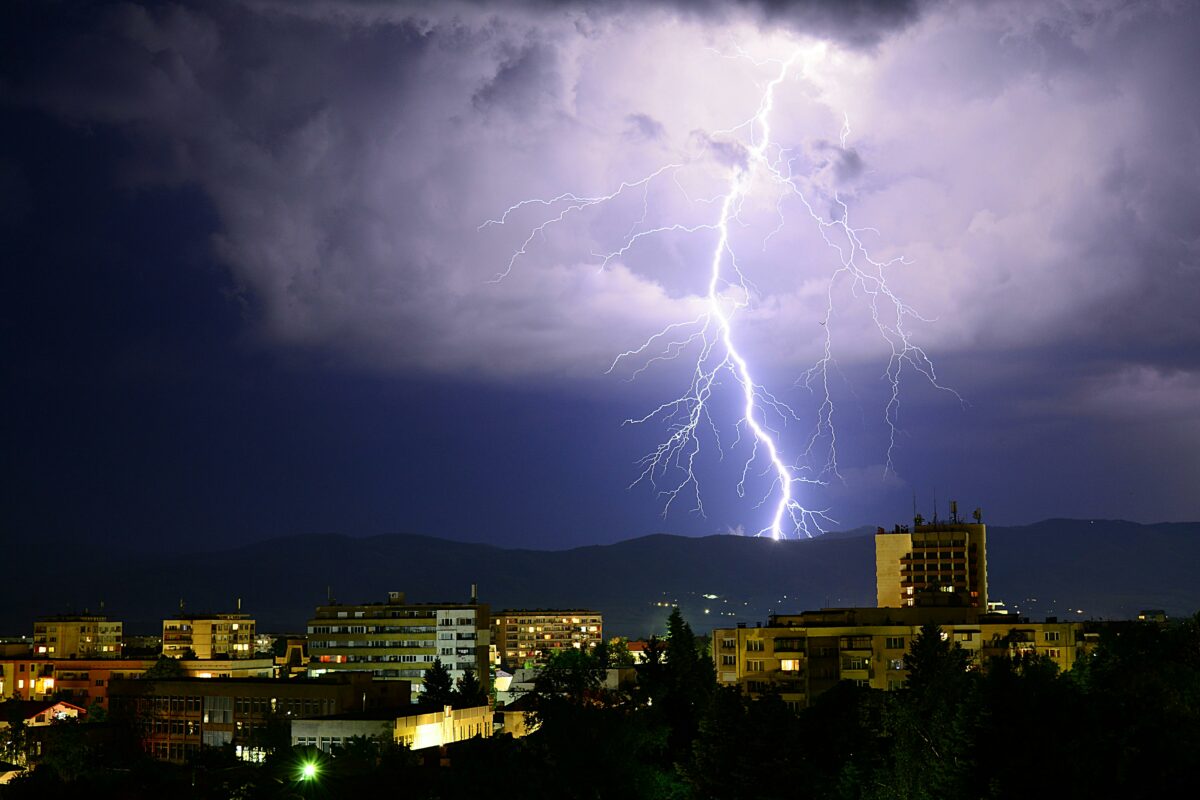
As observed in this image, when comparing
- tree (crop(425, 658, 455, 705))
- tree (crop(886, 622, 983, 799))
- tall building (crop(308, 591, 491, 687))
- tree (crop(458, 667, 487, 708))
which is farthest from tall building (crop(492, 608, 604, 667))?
tree (crop(886, 622, 983, 799))

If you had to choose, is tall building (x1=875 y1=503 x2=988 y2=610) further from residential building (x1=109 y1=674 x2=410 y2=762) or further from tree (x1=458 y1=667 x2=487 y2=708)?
residential building (x1=109 y1=674 x2=410 y2=762)

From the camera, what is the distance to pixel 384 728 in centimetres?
4212

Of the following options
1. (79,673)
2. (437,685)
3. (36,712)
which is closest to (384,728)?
(437,685)

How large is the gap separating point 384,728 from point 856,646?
20820 mm

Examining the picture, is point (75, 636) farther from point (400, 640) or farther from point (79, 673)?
point (400, 640)

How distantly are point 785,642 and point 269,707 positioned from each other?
21665 millimetres

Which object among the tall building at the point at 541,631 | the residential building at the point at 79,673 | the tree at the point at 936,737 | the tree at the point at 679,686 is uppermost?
the tree at the point at 936,737

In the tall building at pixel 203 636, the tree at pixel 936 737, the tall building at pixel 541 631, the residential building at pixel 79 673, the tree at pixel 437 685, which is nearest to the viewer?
the tree at pixel 936 737

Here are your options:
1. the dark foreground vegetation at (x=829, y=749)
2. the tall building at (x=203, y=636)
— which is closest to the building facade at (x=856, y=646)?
the dark foreground vegetation at (x=829, y=749)

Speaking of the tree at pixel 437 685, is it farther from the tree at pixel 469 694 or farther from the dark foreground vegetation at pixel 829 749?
the dark foreground vegetation at pixel 829 749

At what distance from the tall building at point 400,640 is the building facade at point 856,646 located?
936 inches

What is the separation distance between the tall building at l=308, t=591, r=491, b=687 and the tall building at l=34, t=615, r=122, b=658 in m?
39.3

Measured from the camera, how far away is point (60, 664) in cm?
8031

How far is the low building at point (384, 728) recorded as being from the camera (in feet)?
139
